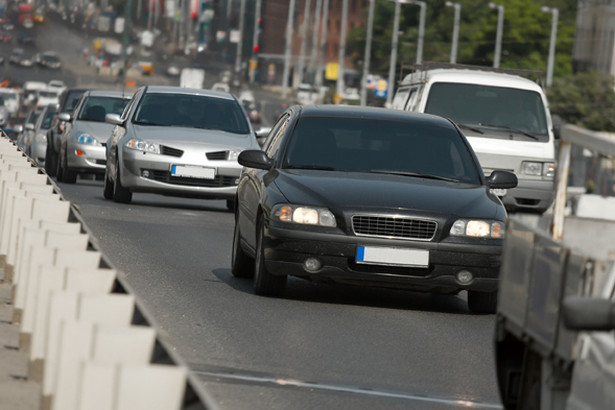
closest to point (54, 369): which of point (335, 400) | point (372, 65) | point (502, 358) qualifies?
point (502, 358)

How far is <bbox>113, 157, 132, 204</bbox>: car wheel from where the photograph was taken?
21531 mm

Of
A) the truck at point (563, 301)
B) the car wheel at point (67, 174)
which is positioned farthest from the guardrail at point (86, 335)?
the car wheel at point (67, 174)

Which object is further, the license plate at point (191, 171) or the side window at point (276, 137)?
the license plate at point (191, 171)

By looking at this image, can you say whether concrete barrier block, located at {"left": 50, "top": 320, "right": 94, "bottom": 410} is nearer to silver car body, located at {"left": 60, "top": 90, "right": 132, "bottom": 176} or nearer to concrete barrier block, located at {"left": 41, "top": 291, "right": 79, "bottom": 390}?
concrete barrier block, located at {"left": 41, "top": 291, "right": 79, "bottom": 390}

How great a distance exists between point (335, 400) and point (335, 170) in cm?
474

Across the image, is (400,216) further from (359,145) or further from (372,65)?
(372,65)

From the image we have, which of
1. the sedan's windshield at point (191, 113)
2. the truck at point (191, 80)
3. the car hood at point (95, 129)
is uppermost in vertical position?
the sedan's windshield at point (191, 113)

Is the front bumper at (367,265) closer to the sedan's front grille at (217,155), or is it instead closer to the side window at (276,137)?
the side window at (276,137)

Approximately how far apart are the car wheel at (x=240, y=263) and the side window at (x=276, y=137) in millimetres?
737

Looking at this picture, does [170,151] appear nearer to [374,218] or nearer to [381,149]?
[381,149]

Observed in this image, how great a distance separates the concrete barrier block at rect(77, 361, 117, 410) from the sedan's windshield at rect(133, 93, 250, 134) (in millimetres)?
17938

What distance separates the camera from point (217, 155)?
2105cm

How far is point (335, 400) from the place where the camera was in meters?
7.62

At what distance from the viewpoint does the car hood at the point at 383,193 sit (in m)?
11.4
